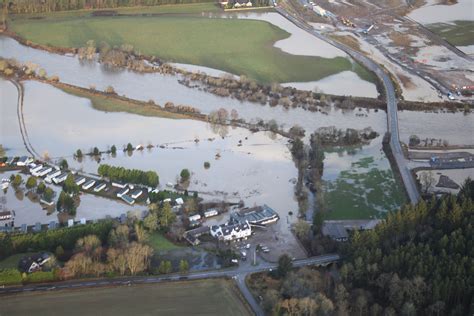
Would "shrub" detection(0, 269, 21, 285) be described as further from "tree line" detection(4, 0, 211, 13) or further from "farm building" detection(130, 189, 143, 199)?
"tree line" detection(4, 0, 211, 13)

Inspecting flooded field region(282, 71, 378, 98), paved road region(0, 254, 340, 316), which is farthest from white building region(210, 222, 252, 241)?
flooded field region(282, 71, 378, 98)

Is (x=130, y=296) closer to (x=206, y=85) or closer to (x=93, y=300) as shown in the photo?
(x=93, y=300)

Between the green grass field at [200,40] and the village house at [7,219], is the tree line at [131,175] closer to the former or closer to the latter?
the village house at [7,219]

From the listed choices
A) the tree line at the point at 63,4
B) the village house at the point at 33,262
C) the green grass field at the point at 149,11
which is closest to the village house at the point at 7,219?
the village house at the point at 33,262

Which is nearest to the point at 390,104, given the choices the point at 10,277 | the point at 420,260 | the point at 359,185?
the point at 359,185

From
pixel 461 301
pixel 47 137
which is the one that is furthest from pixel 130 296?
pixel 47 137

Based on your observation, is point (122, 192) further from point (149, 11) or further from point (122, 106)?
point (149, 11)
